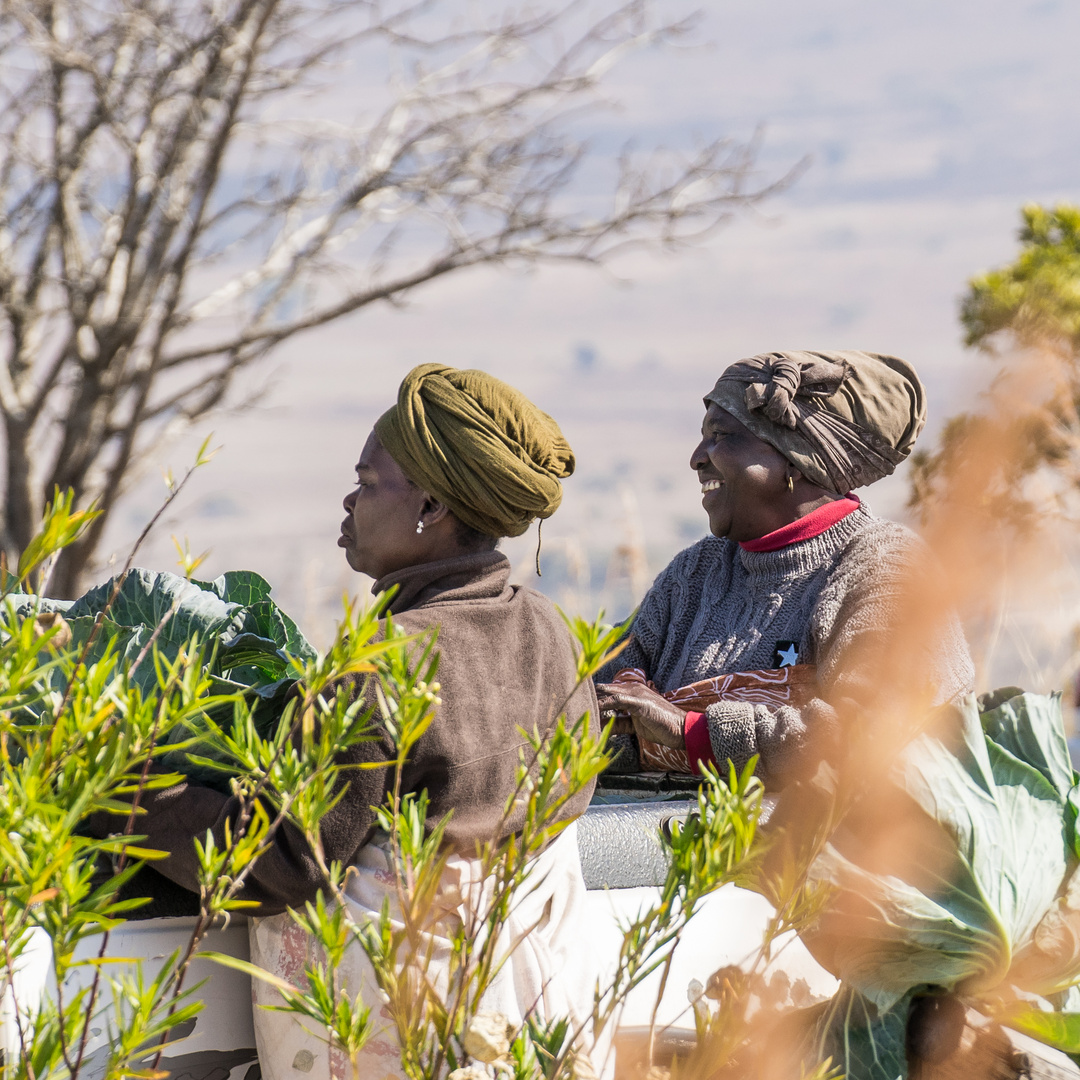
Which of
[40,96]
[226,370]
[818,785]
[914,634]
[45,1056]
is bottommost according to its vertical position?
[226,370]

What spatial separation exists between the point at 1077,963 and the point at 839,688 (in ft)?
2.04

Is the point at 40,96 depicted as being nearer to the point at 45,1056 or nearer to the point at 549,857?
the point at 549,857

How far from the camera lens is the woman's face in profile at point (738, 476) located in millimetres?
2680

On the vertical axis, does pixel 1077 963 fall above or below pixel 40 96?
below

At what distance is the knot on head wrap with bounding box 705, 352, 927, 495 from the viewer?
2633 mm

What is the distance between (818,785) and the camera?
4.92 ft

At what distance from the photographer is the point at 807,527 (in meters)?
2.68

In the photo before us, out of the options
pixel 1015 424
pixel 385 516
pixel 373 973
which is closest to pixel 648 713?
pixel 385 516

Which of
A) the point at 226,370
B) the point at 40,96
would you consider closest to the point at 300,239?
the point at 226,370

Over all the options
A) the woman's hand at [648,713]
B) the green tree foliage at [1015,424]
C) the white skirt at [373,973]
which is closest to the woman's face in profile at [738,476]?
the woman's hand at [648,713]

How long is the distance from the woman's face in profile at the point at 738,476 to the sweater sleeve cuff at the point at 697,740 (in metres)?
0.50

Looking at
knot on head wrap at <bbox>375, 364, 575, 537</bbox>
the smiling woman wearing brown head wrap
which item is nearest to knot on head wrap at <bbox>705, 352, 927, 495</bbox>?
the smiling woman wearing brown head wrap

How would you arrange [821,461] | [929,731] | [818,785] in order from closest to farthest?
[818,785]
[929,731]
[821,461]

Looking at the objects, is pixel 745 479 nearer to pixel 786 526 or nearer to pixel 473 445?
pixel 786 526
